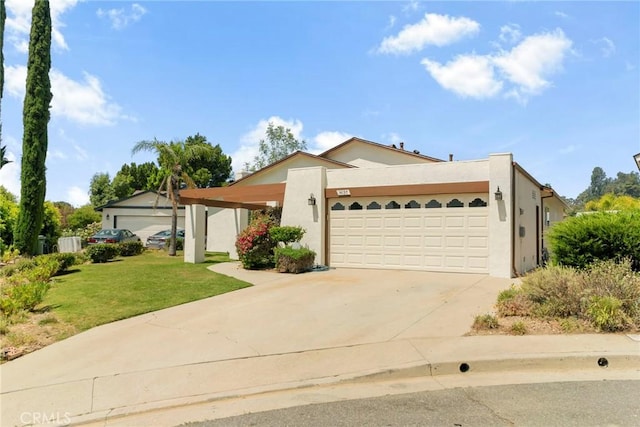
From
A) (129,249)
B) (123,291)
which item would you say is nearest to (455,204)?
(123,291)

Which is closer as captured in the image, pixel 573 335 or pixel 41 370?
pixel 41 370

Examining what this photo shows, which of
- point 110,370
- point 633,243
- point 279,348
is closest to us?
point 110,370

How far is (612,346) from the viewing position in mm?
5609

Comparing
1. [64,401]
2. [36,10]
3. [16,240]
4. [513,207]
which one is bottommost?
[64,401]

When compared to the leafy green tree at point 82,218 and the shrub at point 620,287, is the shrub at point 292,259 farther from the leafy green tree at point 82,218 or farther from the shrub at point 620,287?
the leafy green tree at point 82,218

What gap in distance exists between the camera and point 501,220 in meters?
12.5

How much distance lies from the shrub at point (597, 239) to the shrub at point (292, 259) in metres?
7.54

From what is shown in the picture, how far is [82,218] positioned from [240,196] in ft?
87.9

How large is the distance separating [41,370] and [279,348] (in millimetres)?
3178

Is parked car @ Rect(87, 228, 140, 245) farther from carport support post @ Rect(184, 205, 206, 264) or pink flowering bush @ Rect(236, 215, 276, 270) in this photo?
pink flowering bush @ Rect(236, 215, 276, 270)

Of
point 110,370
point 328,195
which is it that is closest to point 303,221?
point 328,195

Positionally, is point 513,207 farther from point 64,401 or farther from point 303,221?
point 64,401

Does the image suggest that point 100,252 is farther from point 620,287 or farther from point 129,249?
point 620,287

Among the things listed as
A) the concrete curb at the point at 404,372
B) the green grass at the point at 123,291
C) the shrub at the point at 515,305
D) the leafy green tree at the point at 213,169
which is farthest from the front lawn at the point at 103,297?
the leafy green tree at the point at 213,169
